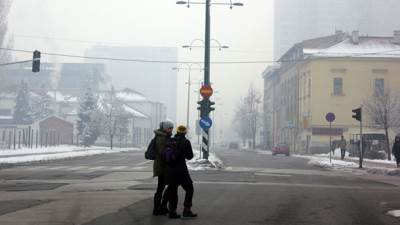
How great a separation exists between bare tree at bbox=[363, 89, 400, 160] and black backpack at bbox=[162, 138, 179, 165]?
41.1m

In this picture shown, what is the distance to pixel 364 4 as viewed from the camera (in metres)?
153

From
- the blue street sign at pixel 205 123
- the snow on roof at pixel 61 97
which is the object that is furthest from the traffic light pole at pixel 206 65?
the snow on roof at pixel 61 97

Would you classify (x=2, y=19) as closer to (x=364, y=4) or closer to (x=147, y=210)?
(x=147, y=210)

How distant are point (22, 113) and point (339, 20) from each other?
84078 mm

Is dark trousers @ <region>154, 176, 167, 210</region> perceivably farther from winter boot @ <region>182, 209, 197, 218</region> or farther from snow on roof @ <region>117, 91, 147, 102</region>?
snow on roof @ <region>117, 91, 147, 102</region>

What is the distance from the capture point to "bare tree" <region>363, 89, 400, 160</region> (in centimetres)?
5242

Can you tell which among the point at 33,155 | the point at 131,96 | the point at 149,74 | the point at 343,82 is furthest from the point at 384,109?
the point at 149,74

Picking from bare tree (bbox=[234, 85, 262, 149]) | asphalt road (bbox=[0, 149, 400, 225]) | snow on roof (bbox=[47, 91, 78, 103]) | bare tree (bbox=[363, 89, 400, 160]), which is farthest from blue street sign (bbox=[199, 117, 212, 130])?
snow on roof (bbox=[47, 91, 78, 103])

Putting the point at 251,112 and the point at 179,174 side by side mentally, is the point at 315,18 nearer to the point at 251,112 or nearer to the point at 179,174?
the point at 251,112

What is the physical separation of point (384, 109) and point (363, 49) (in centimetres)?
2385

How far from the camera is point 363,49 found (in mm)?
74500

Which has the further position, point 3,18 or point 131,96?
point 131,96

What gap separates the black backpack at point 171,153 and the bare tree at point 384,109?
41.1 metres

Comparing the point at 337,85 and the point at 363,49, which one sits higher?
the point at 363,49
